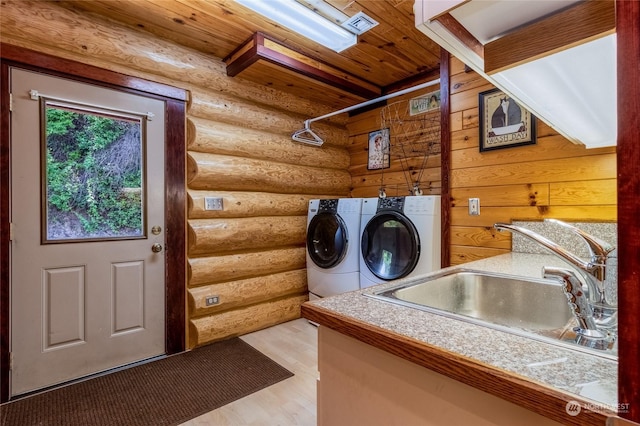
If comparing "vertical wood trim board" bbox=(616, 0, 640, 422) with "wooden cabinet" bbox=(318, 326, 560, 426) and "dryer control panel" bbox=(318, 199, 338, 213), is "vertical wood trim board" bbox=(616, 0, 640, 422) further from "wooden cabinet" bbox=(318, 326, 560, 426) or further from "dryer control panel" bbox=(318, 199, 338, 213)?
"dryer control panel" bbox=(318, 199, 338, 213)

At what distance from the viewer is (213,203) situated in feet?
8.76

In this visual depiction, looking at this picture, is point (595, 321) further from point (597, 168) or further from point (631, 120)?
point (597, 168)

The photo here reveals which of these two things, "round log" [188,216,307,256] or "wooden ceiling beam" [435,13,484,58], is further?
"round log" [188,216,307,256]

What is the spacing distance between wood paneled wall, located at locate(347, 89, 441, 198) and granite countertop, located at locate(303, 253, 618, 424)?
2.40 m

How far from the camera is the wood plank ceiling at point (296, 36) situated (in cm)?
206

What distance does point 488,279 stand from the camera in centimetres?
124

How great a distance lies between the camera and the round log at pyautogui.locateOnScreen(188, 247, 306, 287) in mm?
2600

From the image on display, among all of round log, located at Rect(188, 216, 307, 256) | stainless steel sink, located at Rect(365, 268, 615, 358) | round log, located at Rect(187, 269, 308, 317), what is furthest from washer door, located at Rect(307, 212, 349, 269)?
stainless steel sink, located at Rect(365, 268, 615, 358)

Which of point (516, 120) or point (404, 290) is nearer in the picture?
point (404, 290)

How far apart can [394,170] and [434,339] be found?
2853 millimetres

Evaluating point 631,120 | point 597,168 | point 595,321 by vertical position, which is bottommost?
point 595,321

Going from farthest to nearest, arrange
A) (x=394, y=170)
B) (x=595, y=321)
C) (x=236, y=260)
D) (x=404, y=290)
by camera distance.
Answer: (x=394, y=170) < (x=236, y=260) < (x=404, y=290) < (x=595, y=321)

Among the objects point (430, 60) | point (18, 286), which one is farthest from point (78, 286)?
point (430, 60)

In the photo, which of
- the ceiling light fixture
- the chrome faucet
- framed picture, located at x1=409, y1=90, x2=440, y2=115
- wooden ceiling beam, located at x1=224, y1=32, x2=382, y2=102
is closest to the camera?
the chrome faucet
